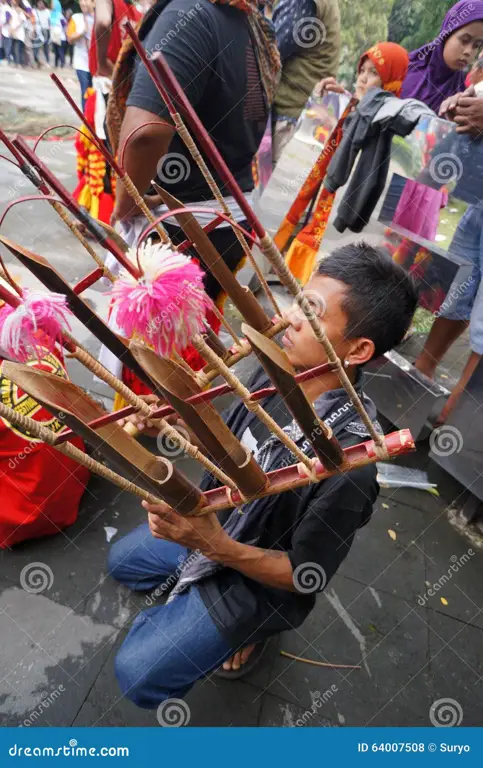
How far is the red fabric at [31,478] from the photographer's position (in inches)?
67.1

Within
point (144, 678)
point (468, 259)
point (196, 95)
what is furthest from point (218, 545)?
point (468, 259)

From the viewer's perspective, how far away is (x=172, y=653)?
4.51 feet

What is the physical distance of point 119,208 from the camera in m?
1.80

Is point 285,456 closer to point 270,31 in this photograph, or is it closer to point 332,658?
point 332,658

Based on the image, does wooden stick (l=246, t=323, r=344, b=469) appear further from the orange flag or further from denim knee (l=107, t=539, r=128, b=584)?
the orange flag

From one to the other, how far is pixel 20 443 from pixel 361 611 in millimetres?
1555

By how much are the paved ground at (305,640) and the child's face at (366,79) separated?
2.55 metres

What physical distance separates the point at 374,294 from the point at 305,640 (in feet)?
4.70

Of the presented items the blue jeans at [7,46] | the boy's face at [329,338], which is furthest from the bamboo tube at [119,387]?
the blue jeans at [7,46]

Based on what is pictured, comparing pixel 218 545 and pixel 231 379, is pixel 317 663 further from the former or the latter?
pixel 231 379

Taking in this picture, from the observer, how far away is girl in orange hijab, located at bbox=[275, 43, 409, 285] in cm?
280

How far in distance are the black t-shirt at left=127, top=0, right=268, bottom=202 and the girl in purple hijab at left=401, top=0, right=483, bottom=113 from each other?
1.63 m

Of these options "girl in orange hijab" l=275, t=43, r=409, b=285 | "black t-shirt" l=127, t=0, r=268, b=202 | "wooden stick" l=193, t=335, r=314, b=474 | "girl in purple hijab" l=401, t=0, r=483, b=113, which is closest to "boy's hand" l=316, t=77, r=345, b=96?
"girl in orange hijab" l=275, t=43, r=409, b=285
